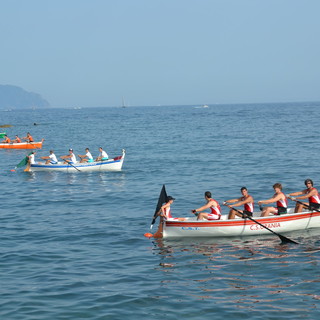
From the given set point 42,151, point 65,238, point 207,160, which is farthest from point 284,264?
point 42,151

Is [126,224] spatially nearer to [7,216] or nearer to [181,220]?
[181,220]

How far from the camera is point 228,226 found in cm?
2303

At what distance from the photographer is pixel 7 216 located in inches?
1135

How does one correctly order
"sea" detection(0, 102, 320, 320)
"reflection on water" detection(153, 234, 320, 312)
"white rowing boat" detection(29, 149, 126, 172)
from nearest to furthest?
"sea" detection(0, 102, 320, 320)
"reflection on water" detection(153, 234, 320, 312)
"white rowing boat" detection(29, 149, 126, 172)

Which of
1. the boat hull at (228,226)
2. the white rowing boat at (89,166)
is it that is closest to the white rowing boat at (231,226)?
the boat hull at (228,226)

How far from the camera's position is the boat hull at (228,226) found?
22.9m

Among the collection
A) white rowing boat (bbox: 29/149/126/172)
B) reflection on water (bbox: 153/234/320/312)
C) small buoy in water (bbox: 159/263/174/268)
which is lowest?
reflection on water (bbox: 153/234/320/312)

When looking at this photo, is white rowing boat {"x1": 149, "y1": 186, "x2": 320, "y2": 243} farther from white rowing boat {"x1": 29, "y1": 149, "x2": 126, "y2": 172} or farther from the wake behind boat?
the wake behind boat

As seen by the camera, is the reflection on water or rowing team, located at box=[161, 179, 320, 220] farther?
rowing team, located at box=[161, 179, 320, 220]

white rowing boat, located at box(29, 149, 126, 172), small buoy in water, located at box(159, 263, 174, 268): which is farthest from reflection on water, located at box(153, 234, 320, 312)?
white rowing boat, located at box(29, 149, 126, 172)

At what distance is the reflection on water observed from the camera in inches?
645

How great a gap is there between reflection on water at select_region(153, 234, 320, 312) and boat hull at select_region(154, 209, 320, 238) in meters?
0.35

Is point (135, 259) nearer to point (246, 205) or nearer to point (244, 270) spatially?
point (244, 270)

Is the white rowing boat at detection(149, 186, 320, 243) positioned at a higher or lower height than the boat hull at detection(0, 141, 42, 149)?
lower
